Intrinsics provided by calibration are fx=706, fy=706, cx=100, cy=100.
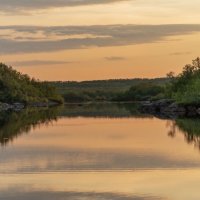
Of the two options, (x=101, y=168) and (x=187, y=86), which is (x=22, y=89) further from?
(x=101, y=168)

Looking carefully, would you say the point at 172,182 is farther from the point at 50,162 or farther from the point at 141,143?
the point at 141,143

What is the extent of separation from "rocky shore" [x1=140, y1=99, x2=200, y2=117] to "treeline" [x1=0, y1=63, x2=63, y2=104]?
157ft

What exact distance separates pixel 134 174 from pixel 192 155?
6.32m

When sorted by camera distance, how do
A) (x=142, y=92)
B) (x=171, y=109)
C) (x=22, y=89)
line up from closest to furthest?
(x=171, y=109), (x=22, y=89), (x=142, y=92)

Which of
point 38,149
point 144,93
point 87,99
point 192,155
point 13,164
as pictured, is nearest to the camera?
point 13,164

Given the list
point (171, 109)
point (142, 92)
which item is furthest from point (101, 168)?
point (142, 92)

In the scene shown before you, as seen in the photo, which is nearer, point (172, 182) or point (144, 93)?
point (172, 182)

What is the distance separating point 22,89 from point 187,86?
59.5 meters

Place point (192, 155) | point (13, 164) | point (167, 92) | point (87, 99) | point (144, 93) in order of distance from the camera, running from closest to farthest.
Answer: point (13, 164), point (192, 155), point (167, 92), point (144, 93), point (87, 99)

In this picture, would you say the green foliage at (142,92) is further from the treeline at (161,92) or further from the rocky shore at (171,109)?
the rocky shore at (171,109)

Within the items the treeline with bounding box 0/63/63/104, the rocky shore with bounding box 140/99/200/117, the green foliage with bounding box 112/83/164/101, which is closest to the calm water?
the rocky shore with bounding box 140/99/200/117

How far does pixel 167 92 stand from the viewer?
111438 millimetres

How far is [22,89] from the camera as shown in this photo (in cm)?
14550

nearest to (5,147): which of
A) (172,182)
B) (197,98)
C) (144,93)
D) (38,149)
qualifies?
(38,149)
